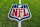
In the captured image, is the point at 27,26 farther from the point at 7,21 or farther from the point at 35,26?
the point at 7,21

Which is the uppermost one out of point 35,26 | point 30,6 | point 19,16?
point 30,6

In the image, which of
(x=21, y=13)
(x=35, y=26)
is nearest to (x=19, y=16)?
(x=21, y=13)

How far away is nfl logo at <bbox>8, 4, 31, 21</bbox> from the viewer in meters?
1.34

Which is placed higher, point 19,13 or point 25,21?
point 19,13

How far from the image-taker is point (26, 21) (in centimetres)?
137

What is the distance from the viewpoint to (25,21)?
1.37m

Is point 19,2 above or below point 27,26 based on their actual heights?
above

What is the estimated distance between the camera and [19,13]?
1351mm

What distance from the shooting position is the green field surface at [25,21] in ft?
4.50

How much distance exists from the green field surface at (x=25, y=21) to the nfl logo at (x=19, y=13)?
0.07m

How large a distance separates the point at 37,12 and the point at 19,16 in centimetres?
27

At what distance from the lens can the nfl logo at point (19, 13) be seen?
1.34 m

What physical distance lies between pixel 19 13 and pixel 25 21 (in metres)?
0.14

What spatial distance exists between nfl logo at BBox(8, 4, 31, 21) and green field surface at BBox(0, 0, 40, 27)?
7 centimetres
